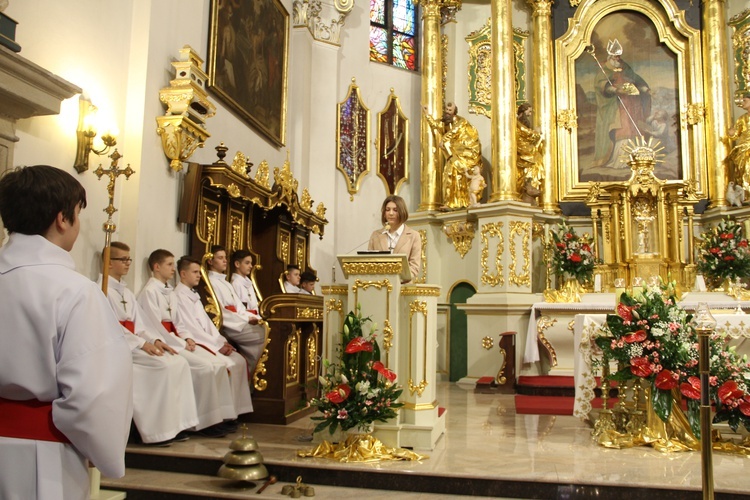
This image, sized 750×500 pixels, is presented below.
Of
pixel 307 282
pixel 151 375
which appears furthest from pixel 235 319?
pixel 307 282

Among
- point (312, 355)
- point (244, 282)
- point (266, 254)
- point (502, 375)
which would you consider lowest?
point (502, 375)

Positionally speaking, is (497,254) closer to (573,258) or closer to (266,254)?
(573,258)

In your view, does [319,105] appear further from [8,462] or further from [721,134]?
[8,462]

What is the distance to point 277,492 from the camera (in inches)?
158

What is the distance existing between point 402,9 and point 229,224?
25.6ft

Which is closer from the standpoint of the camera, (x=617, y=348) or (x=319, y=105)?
(x=617, y=348)

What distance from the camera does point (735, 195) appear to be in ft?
34.7

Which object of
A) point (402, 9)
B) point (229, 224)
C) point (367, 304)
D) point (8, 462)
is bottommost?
point (8, 462)

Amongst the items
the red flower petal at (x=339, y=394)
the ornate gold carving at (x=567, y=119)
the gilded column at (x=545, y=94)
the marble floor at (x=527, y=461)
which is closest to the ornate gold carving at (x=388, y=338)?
the red flower petal at (x=339, y=394)

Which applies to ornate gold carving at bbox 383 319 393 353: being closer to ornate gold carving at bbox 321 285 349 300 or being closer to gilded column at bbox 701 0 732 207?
ornate gold carving at bbox 321 285 349 300

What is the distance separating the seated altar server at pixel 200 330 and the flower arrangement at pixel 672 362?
3.25 meters

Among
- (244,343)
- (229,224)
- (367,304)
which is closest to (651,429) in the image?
(367,304)

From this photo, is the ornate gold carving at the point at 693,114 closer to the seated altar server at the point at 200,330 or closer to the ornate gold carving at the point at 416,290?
the ornate gold carving at the point at 416,290

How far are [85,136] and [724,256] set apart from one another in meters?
8.59
